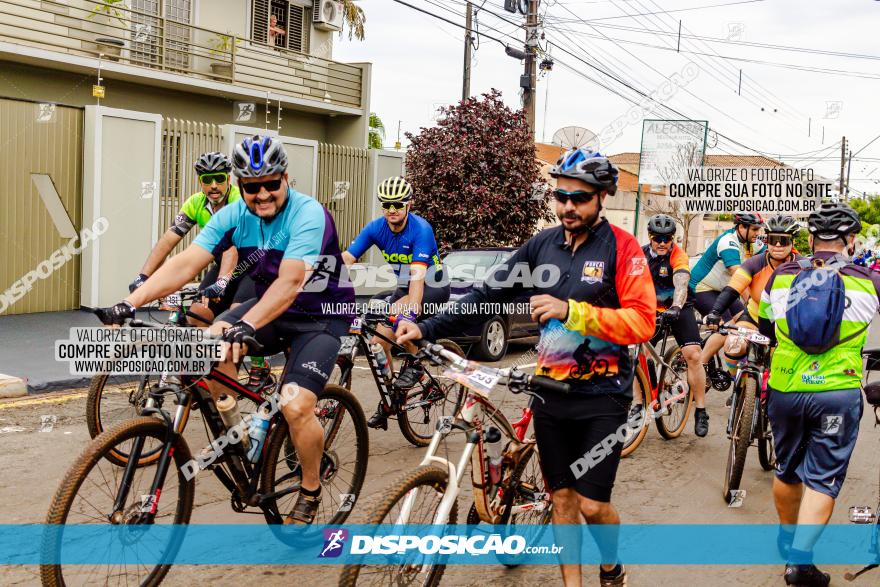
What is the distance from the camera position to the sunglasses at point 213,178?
6.68m

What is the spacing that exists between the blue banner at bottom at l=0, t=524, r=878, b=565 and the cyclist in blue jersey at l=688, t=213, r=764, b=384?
2.78 meters

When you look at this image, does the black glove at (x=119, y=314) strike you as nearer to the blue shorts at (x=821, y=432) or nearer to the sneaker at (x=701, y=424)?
the blue shorts at (x=821, y=432)

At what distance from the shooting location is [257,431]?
4.28 m

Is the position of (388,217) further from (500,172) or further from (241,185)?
(500,172)

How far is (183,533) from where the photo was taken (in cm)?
391

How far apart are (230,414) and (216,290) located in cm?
199

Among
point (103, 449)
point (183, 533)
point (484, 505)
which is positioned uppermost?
point (103, 449)

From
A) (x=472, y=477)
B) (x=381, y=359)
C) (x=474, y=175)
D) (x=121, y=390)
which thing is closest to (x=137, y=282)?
(x=121, y=390)

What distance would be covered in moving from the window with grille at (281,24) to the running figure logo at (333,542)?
16740mm

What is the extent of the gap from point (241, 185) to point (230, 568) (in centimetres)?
201

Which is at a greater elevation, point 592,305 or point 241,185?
point 241,185

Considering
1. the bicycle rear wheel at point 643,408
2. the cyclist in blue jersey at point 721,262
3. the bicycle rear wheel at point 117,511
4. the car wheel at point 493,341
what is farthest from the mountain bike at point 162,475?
the car wheel at point 493,341

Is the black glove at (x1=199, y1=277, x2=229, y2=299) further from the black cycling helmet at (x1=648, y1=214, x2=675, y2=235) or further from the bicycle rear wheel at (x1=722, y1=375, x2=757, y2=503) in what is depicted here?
the bicycle rear wheel at (x1=722, y1=375, x2=757, y2=503)

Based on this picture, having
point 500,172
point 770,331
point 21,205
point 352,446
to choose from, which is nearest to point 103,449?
point 352,446
